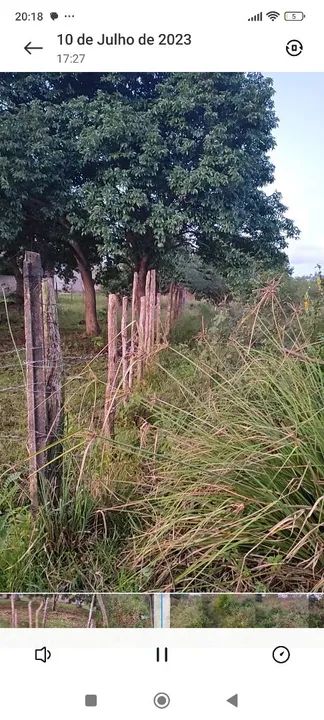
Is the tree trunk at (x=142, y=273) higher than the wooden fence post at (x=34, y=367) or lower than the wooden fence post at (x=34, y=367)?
higher

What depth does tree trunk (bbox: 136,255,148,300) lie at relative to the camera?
130cm

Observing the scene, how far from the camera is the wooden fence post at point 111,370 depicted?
4.53 ft

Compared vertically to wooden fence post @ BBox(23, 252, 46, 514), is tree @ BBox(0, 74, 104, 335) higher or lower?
higher

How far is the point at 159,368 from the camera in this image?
1.41 meters
